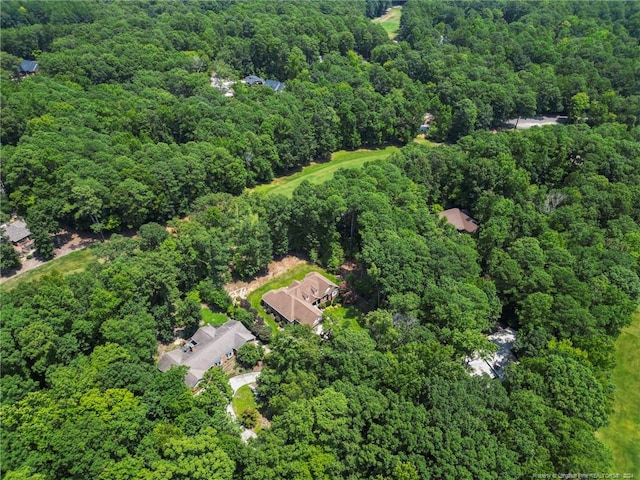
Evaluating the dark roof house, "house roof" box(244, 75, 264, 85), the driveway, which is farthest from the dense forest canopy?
"house roof" box(244, 75, 264, 85)

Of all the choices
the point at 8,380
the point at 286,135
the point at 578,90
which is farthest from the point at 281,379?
the point at 578,90

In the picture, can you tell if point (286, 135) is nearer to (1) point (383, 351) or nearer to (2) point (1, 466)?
(1) point (383, 351)

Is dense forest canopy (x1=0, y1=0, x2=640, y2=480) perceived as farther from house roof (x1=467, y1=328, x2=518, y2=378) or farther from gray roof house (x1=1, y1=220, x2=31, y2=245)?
gray roof house (x1=1, y1=220, x2=31, y2=245)

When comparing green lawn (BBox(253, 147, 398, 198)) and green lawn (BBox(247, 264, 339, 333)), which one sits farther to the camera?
green lawn (BBox(253, 147, 398, 198))

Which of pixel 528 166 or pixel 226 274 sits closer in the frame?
pixel 226 274

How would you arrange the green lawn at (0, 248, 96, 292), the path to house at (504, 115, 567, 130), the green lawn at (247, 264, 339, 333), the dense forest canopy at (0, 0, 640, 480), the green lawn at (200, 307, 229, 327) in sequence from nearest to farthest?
the dense forest canopy at (0, 0, 640, 480) < the green lawn at (200, 307, 229, 327) < the green lawn at (247, 264, 339, 333) < the green lawn at (0, 248, 96, 292) < the path to house at (504, 115, 567, 130)

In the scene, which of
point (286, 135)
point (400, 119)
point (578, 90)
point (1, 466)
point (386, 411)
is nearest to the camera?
point (1, 466)

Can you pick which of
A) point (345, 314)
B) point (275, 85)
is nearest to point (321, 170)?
point (275, 85)

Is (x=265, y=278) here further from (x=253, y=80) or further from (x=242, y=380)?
(x=253, y=80)
